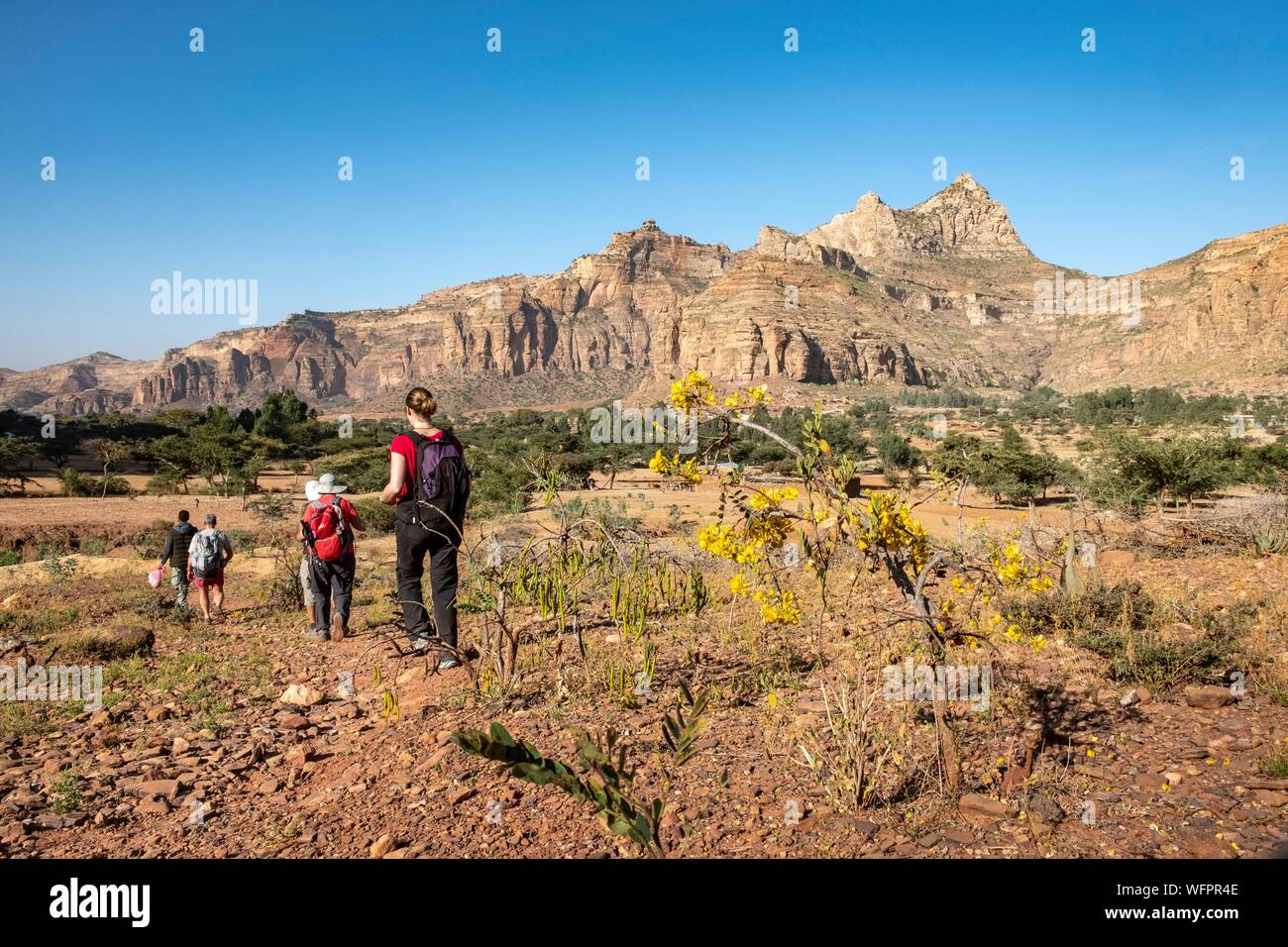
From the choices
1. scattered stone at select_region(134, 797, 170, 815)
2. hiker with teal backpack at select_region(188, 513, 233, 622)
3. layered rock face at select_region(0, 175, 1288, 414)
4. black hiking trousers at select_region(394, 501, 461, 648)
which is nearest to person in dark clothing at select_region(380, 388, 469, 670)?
black hiking trousers at select_region(394, 501, 461, 648)

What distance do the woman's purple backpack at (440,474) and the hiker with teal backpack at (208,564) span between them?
387cm

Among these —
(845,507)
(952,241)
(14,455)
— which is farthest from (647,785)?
(952,241)

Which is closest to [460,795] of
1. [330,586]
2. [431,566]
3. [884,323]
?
[431,566]

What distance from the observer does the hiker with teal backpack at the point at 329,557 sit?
6520mm

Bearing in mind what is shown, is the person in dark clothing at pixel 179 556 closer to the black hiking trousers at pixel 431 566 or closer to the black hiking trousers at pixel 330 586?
the black hiking trousers at pixel 330 586

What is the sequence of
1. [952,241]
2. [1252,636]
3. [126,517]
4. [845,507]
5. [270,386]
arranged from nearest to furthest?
[845,507] < [1252,636] < [126,517] < [952,241] < [270,386]

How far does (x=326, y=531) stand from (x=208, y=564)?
7.42 ft

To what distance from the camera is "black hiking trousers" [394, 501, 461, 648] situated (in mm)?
5234

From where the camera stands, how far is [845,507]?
3.03m

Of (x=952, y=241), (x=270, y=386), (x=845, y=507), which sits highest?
(x=952, y=241)

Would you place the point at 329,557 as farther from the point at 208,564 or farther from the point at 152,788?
the point at 152,788

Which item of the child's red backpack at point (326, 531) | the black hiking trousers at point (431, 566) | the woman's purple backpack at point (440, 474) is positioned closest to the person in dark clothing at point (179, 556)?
the child's red backpack at point (326, 531)
